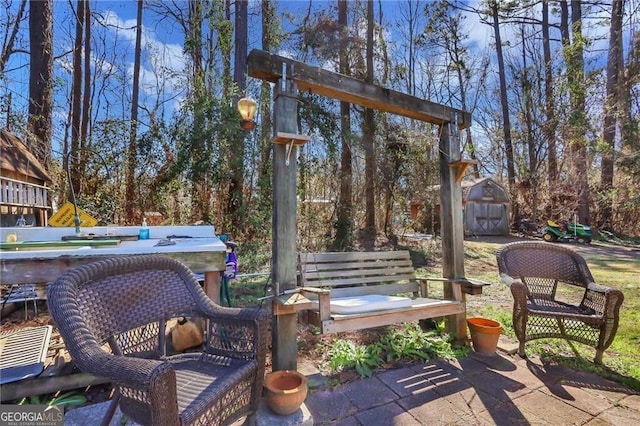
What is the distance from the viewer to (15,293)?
3135mm

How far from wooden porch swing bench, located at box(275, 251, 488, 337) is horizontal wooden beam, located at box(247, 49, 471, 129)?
1.31 metres

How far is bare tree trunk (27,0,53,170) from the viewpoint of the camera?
528cm

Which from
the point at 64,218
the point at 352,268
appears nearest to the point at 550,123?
the point at 352,268

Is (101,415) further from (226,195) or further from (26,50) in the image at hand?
(26,50)

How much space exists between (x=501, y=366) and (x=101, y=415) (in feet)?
8.75

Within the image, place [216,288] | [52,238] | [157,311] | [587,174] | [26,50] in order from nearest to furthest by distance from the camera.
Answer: [157,311] < [216,288] < [52,238] < [26,50] < [587,174]

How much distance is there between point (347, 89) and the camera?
2449 millimetres

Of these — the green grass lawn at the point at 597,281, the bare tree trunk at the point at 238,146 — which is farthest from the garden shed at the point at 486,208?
the bare tree trunk at the point at 238,146

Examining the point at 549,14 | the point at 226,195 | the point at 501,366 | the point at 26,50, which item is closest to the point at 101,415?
the point at 501,366

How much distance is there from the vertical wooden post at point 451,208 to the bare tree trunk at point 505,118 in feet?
35.8

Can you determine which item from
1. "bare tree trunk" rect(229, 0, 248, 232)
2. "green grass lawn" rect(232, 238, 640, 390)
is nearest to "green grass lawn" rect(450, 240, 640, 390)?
"green grass lawn" rect(232, 238, 640, 390)

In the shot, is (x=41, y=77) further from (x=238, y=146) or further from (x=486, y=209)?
(x=486, y=209)

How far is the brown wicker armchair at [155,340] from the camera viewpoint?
3.72ft

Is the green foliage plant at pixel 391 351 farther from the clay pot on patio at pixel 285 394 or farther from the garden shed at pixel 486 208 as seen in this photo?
the garden shed at pixel 486 208
